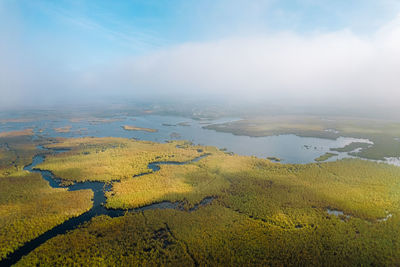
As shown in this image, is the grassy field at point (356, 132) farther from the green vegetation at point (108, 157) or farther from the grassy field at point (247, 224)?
the green vegetation at point (108, 157)

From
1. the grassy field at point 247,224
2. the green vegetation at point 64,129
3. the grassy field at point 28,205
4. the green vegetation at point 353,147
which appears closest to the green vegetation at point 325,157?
the green vegetation at point 353,147

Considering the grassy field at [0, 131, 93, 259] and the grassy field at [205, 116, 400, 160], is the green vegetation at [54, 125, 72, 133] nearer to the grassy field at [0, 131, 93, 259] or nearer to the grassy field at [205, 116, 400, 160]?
the grassy field at [0, 131, 93, 259]

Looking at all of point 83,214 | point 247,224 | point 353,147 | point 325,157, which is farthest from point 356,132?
point 83,214

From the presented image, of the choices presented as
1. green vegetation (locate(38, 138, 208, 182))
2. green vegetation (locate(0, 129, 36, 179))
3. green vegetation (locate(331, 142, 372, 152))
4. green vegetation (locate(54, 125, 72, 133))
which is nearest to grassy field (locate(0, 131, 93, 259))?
green vegetation (locate(0, 129, 36, 179))

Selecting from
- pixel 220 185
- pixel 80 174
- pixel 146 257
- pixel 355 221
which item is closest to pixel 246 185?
pixel 220 185

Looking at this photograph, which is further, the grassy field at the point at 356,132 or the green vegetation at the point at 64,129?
the green vegetation at the point at 64,129
